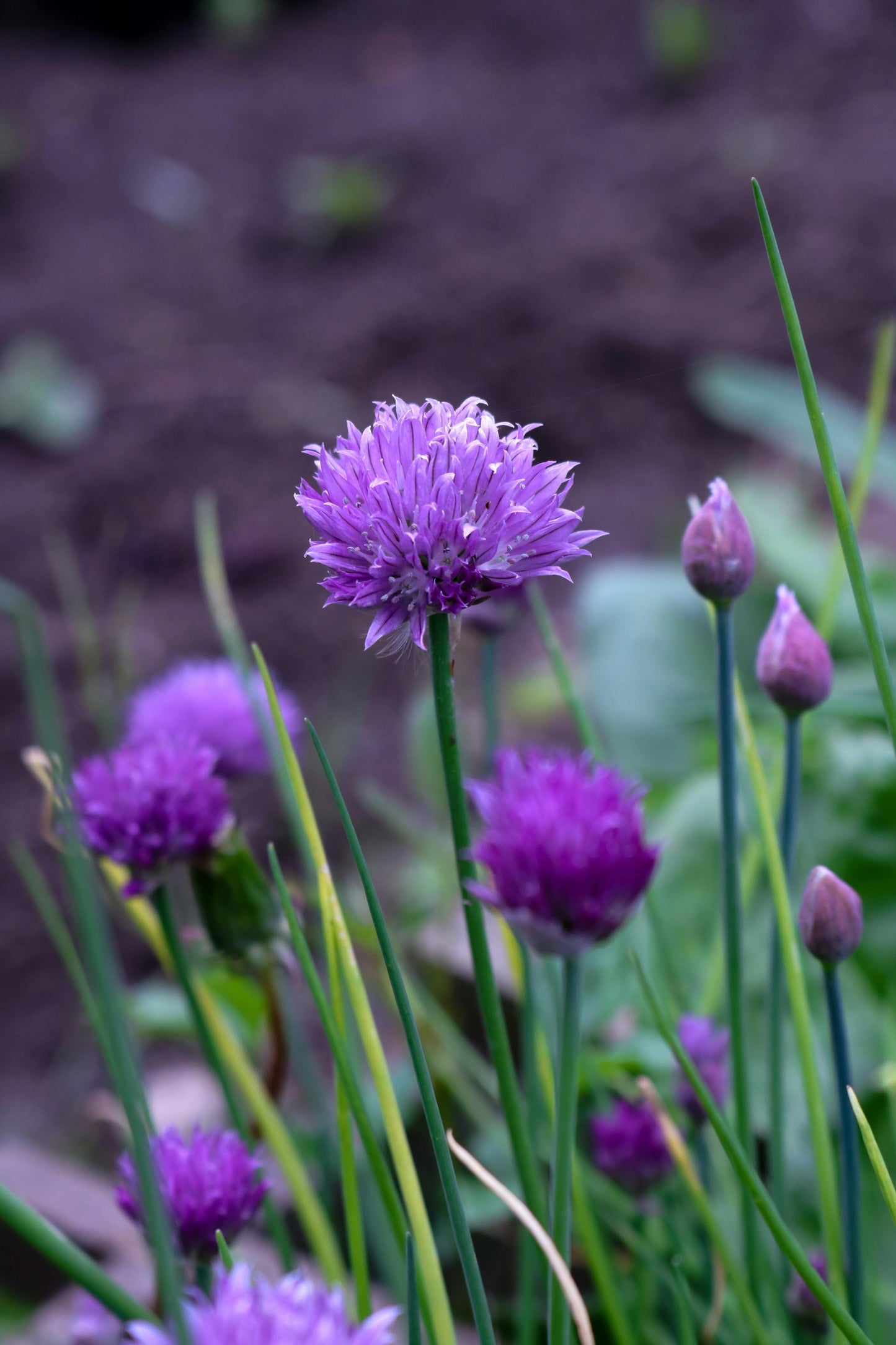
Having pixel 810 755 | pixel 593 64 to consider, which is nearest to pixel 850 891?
pixel 810 755

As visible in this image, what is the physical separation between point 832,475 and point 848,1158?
226 millimetres

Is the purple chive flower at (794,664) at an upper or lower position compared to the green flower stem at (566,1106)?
upper

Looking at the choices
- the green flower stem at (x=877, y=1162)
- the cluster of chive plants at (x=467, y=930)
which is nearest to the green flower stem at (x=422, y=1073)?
the cluster of chive plants at (x=467, y=930)

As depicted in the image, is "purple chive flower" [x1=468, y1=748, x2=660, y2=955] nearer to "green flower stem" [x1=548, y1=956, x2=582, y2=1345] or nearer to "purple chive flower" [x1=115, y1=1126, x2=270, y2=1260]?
"green flower stem" [x1=548, y1=956, x2=582, y2=1345]

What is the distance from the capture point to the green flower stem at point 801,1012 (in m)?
0.37

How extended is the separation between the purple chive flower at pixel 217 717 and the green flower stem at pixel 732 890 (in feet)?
0.68

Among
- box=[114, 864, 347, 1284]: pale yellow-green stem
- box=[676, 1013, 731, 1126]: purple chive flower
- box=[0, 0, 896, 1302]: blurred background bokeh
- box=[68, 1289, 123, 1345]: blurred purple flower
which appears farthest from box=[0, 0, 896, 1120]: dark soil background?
box=[676, 1013, 731, 1126]: purple chive flower

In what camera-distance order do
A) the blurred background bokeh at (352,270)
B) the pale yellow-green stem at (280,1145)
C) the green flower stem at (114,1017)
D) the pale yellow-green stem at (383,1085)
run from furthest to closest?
the blurred background bokeh at (352,270) → the pale yellow-green stem at (280,1145) → the pale yellow-green stem at (383,1085) → the green flower stem at (114,1017)

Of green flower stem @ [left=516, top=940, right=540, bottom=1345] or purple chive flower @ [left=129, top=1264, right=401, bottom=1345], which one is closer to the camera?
purple chive flower @ [left=129, top=1264, right=401, bottom=1345]

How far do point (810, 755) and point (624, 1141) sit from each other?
1.17 ft

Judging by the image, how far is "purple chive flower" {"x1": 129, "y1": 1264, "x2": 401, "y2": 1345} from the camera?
206 millimetres

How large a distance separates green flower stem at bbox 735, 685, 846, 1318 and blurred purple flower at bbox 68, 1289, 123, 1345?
0.32 m

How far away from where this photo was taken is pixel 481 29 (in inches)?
119

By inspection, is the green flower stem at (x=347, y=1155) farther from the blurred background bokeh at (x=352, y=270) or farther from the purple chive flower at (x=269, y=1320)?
the blurred background bokeh at (x=352, y=270)
